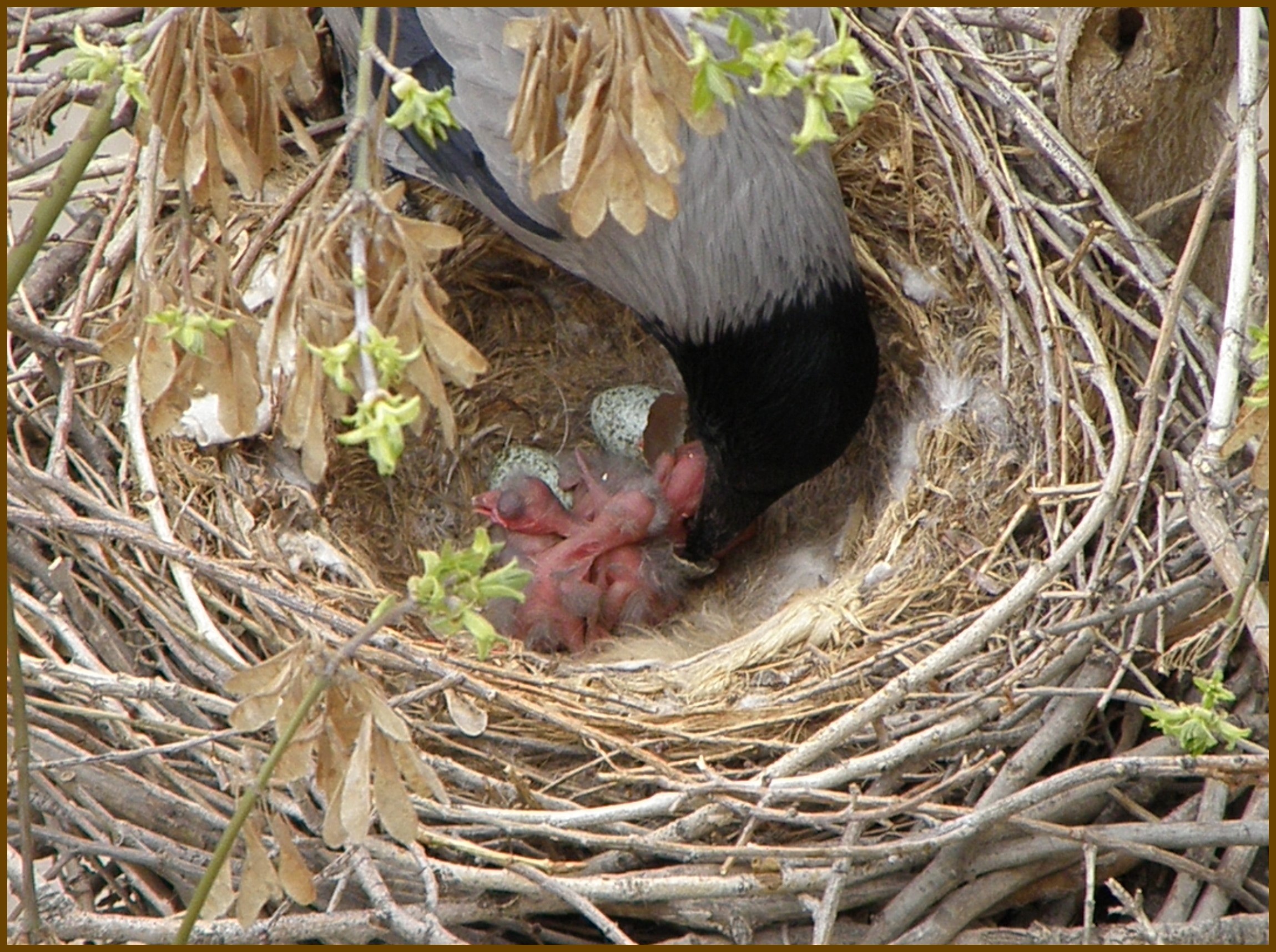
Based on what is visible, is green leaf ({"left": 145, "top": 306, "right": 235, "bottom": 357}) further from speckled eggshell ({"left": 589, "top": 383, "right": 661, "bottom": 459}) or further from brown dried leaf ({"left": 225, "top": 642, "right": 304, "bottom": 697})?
speckled eggshell ({"left": 589, "top": 383, "right": 661, "bottom": 459})

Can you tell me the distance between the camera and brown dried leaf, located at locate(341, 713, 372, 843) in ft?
3.96

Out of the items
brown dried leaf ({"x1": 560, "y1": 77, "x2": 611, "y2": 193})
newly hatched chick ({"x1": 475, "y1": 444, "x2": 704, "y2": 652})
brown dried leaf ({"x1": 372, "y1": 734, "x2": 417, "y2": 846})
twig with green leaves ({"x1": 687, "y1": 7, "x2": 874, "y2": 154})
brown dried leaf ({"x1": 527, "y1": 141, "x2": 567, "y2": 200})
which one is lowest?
newly hatched chick ({"x1": 475, "y1": 444, "x2": 704, "y2": 652})

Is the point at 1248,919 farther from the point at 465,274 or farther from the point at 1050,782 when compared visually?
the point at 465,274

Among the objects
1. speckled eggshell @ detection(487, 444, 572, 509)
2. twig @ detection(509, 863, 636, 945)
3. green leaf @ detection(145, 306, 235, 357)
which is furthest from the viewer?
speckled eggshell @ detection(487, 444, 572, 509)

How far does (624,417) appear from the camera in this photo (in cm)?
316

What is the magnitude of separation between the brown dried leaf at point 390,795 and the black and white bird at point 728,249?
46.3 inches

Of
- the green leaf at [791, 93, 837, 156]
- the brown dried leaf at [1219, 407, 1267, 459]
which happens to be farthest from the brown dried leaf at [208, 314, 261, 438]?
the brown dried leaf at [1219, 407, 1267, 459]

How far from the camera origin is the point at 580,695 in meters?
2.22

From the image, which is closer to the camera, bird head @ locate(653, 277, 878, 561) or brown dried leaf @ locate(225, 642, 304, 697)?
brown dried leaf @ locate(225, 642, 304, 697)

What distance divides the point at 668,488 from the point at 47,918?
5.57 ft

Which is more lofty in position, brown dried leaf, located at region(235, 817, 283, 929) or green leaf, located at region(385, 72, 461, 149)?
green leaf, located at region(385, 72, 461, 149)

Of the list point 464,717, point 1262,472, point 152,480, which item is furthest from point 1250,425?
point 152,480

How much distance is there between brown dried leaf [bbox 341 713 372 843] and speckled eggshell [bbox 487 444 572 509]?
1899mm

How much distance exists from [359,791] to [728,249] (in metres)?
1.41
